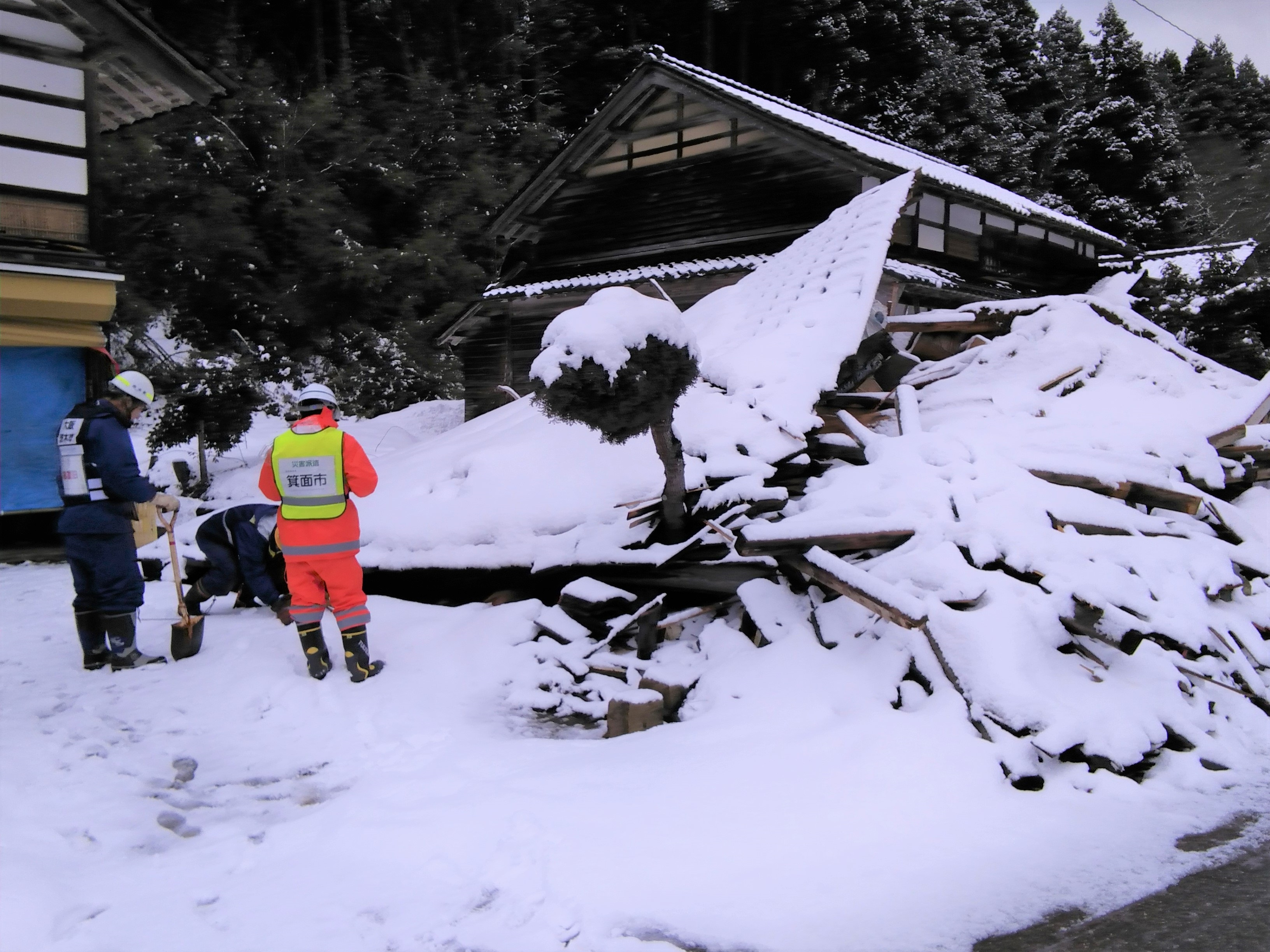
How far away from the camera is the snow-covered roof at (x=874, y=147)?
1274 cm

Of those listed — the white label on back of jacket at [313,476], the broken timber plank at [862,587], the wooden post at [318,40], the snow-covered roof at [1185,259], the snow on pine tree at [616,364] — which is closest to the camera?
the broken timber plank at [862,587]

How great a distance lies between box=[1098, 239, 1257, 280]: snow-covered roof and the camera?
1878 centimetres

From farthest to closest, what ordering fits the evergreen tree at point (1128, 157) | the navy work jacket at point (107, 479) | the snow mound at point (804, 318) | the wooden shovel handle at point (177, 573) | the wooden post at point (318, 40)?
the evergreen tree at point (1128, 157) → the wooden post at point (318, 40) → the snow mound at point (804, 318) → the wooden shovel handle at point (177, 573) → the navy work jacket at point (107, 479)

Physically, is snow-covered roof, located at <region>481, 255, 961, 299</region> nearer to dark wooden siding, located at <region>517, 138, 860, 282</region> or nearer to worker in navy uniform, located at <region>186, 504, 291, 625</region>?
dark wooden siding, located at <region>517, 138, 860, 282</region>

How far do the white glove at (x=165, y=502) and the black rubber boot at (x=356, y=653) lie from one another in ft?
4.73

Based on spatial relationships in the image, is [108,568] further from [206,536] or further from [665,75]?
[665,75]

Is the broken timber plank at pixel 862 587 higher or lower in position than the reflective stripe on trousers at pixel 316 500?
lower

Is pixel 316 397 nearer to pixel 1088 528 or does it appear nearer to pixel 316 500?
pixel 316 500

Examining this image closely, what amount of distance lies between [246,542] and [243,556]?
0.11 meters

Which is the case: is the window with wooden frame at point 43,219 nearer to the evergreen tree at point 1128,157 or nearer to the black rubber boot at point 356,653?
the black rubber boot at point 356,653

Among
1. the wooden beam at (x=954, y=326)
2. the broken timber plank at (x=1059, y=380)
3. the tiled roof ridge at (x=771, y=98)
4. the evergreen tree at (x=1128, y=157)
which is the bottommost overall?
the broken timber plank at (x=1059, y=380)

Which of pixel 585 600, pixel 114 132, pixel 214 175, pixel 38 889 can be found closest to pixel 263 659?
pixel 585 600

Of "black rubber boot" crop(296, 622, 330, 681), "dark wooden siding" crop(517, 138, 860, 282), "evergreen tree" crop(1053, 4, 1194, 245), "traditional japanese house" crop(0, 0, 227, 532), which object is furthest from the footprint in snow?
"evergreen tree" crop(1053, 4, 1194, 245)

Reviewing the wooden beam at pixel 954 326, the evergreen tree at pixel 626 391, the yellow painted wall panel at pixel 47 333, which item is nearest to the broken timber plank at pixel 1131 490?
the evergreen tree at pixel 626 391
